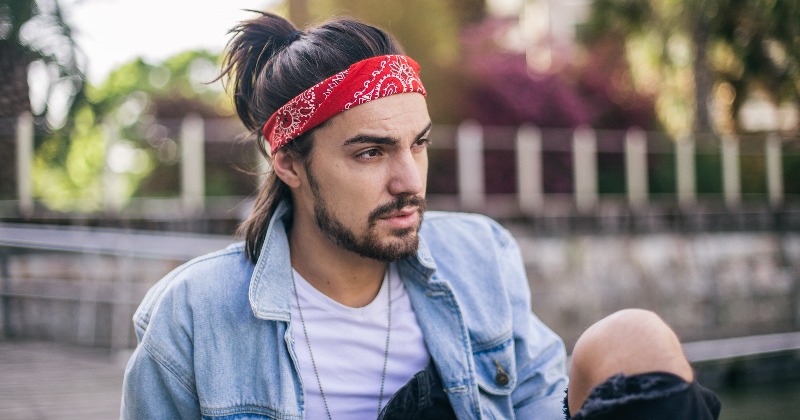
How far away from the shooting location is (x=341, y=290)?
2.60m

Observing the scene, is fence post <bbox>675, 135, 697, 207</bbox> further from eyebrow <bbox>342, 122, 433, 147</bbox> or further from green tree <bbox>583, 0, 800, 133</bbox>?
eyebrow <bbox>342, 122, 433, 147</bbox>

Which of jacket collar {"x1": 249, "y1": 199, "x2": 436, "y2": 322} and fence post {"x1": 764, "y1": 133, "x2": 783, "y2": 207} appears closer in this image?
jacket collar {"x1": 249, "y1": 199, "x2": 436, "y2": 322}

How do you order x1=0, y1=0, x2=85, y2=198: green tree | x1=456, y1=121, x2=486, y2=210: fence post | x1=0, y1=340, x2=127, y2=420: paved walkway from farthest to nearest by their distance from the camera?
x1=456, y1=121, x2=486, y2=210: fence post < x1=0, y1=340, x2=127, y2=420: paved walkway < x1=0, y1=0, x2=85, y2=198: green tree

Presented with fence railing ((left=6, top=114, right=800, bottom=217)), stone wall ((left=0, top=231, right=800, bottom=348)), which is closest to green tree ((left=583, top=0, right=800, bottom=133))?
fence railing ((left=6, top=114, right=800, bottom=217))

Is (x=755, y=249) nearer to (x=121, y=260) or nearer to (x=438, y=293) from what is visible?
(x=121, y=260)

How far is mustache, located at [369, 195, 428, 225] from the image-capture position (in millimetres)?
2449

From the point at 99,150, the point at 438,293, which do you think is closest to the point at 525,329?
the point at 438,293

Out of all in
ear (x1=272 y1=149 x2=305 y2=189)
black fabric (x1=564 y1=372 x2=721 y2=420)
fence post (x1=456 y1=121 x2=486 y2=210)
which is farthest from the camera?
fence post (x1=456 y1=121 x2=486 y2=210)

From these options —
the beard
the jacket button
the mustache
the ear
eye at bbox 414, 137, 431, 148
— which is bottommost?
the jacket button

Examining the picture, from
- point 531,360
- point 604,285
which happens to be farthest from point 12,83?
point 604,285

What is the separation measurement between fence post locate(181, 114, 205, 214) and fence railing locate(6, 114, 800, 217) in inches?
27.3

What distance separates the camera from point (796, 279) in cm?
909

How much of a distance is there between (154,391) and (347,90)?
3.25 ft

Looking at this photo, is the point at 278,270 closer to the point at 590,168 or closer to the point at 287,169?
the point at 287,169
